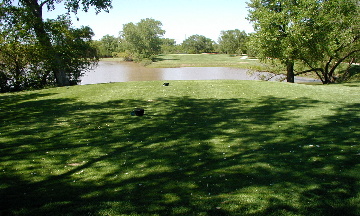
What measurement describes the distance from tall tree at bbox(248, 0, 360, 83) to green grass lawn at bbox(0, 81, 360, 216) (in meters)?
13.5

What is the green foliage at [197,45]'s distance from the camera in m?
140

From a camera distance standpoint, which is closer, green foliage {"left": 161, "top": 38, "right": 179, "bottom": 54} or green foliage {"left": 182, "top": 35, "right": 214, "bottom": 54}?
green foliage {"left": 161, "top": 38, "right": 179, "bottom": 54}

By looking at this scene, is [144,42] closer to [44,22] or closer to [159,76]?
[159,76]

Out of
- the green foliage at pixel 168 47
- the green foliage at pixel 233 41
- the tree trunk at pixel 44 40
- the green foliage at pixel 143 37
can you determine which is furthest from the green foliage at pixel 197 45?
the tree trunk at pixel 44 40

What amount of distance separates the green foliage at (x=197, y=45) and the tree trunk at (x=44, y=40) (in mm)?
115189

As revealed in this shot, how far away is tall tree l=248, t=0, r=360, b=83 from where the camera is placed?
76.9ft

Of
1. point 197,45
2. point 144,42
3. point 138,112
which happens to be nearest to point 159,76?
point 138,112

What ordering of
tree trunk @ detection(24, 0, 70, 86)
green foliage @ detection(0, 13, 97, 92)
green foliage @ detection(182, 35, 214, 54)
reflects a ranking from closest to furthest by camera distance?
green foliage @ detection(0, 13, 97, 92) → tree trunk @ detection(24, 0, 70, 86) → green foliage @ detection(182, 35, 214, 54)

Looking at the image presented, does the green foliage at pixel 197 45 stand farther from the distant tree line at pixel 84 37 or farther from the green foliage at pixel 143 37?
the distant tree line at pixel 84 37

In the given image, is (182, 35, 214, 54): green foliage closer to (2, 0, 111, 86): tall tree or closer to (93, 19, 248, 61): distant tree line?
(93, 19, 248, 61): distant tree line

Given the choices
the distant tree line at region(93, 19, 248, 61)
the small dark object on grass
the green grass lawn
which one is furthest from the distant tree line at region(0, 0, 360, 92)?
the distant tree line at region(93, 19, 248, 61)

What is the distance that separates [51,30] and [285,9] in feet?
68.2

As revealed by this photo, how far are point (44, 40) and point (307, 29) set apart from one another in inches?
888

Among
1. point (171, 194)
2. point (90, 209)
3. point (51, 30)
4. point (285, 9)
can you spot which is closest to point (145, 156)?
point (171, 194)
